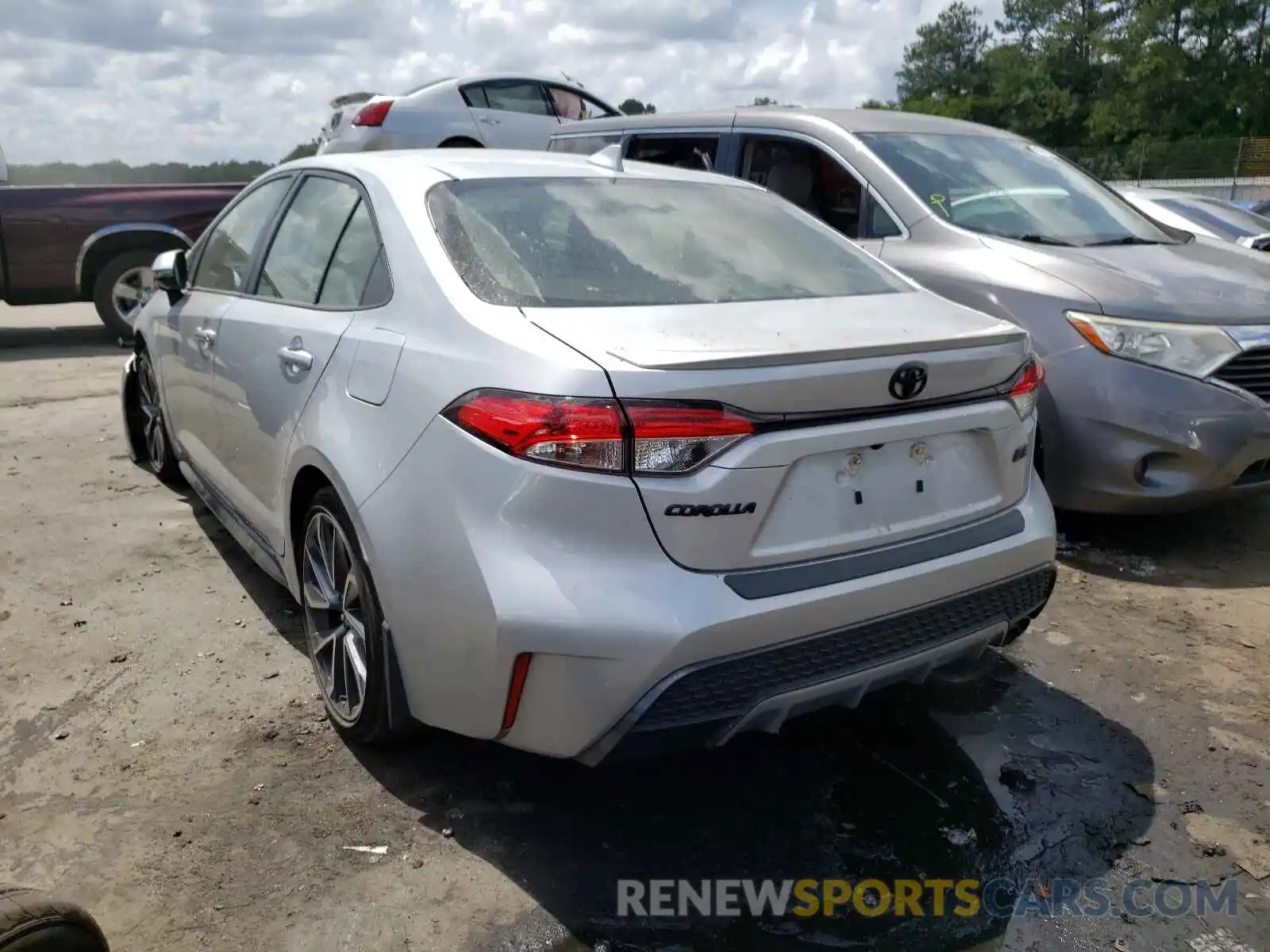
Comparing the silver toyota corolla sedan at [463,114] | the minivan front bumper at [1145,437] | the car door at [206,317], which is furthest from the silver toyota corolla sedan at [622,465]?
the silver toyota corolla sedan at [463,114]

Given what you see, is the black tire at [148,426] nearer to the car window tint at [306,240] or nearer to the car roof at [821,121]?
the car window tint at [306,240]

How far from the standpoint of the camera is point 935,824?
273 centimetres

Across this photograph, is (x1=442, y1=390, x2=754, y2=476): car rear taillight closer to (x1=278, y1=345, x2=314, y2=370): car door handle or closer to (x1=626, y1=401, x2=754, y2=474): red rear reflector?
(x1=626, y1=401, x2=754, y2=474): red rear reflector

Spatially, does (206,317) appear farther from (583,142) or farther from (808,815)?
(583,142)

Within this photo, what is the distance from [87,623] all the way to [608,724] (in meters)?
2.50

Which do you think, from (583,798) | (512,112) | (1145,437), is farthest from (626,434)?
(512,112)

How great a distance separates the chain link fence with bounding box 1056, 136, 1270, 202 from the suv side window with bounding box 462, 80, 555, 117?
25371 mm

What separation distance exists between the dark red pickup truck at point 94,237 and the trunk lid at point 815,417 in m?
8.46

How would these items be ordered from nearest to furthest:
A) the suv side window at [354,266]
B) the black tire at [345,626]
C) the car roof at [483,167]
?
1. the black tire at [345,626]
2. the suv side window at [354,266]
3. the car roof at [483,167]

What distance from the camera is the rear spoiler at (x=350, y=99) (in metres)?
11.7

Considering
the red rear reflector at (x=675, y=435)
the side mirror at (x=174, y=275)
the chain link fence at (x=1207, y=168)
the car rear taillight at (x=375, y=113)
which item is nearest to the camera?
the red rear reflector at (x=675, y=435)

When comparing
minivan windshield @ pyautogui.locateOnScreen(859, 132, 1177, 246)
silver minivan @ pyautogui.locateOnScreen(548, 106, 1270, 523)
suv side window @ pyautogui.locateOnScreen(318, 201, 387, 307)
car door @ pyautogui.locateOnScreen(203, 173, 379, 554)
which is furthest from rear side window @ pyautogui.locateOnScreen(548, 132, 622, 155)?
suv side window @ pyautogui.locateOnScreen(318, 201, 387, 307)

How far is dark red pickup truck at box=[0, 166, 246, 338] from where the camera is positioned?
9492 mm

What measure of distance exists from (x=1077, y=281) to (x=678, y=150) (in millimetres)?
2636
